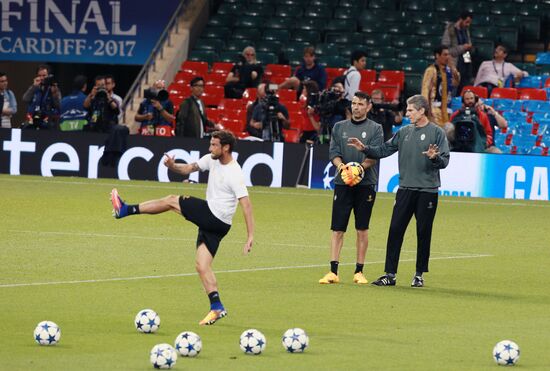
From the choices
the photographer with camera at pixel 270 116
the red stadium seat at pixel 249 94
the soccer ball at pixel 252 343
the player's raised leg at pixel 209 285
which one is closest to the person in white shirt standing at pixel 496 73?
the photographer with camera at pixel 270 116

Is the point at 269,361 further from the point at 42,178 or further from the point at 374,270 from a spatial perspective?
the point at 42,178

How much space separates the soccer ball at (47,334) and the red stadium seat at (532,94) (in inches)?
879

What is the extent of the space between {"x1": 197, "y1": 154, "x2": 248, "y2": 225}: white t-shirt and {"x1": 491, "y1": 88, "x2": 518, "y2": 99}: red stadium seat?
64.7ft

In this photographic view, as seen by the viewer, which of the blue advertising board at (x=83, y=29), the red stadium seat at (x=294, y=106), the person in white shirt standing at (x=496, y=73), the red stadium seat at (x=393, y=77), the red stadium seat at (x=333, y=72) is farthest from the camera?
the blue advertising board at (x=83, y=29)

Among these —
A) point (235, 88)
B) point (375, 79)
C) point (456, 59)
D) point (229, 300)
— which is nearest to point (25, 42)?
point (235, 88)

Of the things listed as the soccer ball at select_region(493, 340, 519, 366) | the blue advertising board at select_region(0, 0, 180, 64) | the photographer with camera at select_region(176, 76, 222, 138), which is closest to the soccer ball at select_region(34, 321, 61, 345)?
the soccer ball at select_region(493, 340, 519, 366)

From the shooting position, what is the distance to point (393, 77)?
3278cm

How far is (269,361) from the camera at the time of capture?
10.1m

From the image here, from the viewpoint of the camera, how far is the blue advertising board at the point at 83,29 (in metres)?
37.6

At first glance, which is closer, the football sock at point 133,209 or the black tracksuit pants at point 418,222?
the football sock at point 133,209

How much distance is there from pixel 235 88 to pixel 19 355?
76.1ft

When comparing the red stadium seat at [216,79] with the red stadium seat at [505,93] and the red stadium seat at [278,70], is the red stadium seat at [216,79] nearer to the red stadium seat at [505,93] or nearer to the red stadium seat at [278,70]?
the red stadium seat at [278,70]

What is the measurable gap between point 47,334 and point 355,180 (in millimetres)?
5704

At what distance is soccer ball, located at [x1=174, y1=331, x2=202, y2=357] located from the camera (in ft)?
33.0
